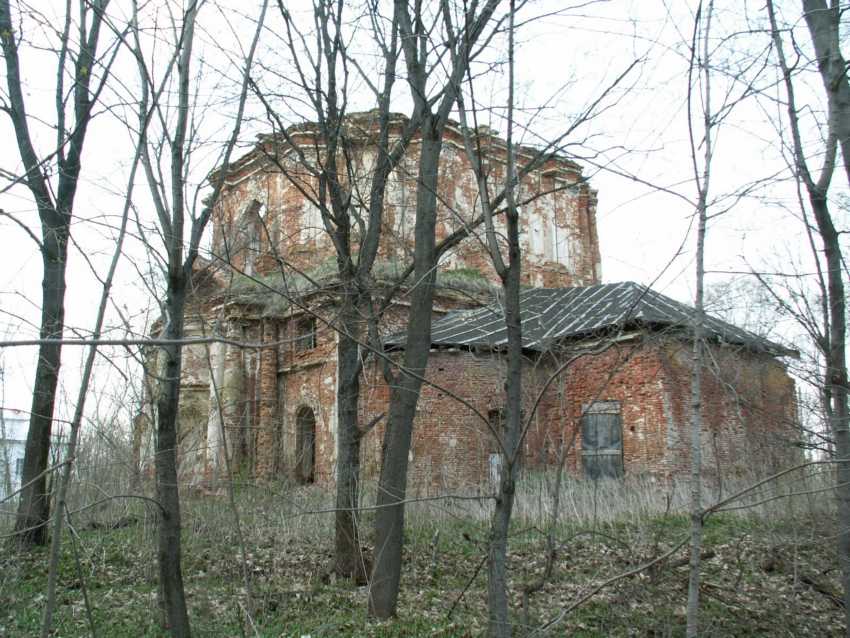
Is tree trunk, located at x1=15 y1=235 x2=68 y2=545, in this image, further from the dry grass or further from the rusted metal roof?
the rusted metal roof

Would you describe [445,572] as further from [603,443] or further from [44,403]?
[603,443]

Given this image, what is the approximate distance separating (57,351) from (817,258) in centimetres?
841

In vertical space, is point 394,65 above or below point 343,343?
above

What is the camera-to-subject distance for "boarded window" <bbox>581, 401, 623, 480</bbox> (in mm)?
15492

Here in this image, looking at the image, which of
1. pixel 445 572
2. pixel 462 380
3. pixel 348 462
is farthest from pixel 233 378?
pixel 348 462

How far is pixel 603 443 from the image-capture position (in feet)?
51.7

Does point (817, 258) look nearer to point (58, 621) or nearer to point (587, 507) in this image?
point (587, 507)

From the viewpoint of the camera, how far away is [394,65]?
26.5 feet

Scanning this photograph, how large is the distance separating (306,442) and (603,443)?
7.24m

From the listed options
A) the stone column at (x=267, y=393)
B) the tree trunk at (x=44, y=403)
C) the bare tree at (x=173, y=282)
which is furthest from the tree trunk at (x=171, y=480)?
the stone column at (x=267, y=393)

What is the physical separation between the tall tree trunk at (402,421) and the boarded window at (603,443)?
885cm

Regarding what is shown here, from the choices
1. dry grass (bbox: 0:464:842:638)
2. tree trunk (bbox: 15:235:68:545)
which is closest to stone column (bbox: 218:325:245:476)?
dry grass (bbox: 0:464:842:638)

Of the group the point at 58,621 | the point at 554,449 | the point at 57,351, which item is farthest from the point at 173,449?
the point at 554,449

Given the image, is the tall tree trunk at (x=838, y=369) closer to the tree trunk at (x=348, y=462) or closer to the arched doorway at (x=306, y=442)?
the tree trunk at (x=348, y=462)
